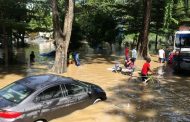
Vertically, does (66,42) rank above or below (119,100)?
above

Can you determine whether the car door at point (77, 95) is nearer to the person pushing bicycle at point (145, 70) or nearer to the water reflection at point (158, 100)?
the water reflection at point (158, 100)

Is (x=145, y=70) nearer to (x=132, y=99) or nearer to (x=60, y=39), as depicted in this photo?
(x=132, y=99)

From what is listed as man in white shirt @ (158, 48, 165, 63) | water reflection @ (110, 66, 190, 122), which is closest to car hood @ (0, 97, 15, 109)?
water reflection @ (110, 66, 190, 122)

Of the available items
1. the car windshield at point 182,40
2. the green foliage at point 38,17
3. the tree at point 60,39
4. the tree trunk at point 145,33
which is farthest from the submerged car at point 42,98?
the tree trunk at point 145,33

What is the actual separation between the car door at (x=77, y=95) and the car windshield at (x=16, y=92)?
51.4 inches

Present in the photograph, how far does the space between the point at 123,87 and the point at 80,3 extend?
115 feet

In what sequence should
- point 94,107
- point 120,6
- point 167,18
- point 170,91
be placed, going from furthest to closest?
point 120,6 → point 167,18 → point 170,91 → point 94,107

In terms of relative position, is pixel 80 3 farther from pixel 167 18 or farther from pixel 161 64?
pixel 161 64

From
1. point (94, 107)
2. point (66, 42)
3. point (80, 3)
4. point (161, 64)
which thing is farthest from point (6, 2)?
point (80, 3)

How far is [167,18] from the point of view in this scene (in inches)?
1281

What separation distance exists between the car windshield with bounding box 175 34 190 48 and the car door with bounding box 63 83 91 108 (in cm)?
1566

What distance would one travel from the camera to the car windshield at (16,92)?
9.70 m

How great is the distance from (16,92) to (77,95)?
203 cm

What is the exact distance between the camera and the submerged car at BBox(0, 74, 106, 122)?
924 cm
